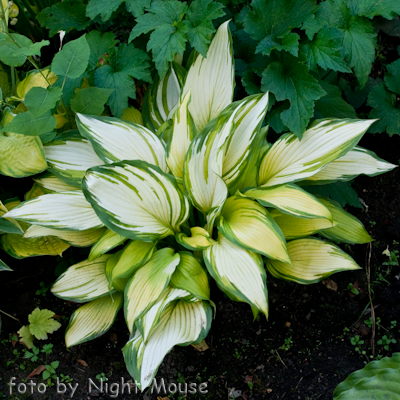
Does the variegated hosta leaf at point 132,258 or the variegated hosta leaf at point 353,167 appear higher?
the variegated hosta leaf at point 353,167

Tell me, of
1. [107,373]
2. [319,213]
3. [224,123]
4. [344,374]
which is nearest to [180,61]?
[224,123]

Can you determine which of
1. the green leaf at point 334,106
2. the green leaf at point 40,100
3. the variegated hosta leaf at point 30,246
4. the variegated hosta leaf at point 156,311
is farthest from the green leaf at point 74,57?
the green leaf at point 334,106

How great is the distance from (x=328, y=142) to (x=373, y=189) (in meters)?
0.66

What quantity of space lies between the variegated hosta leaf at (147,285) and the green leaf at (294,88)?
56 centimetres

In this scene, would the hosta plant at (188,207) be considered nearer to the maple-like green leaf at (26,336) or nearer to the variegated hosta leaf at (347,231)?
the variegated hosta leaf at (347,231)

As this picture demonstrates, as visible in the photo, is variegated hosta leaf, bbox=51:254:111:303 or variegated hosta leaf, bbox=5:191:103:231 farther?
variegated hosta leaf, bbox=51:254:111:303

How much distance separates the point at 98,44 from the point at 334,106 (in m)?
0.88

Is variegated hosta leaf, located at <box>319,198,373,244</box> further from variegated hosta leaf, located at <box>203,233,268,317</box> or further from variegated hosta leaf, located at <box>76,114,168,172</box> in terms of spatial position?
variegated hosta leaf, located at <box>76,114,168,172</box>

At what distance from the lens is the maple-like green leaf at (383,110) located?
1500 millimetres

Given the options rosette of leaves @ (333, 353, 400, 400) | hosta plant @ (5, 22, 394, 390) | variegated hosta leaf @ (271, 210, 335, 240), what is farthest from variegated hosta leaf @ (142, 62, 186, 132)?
rosette of leaves @ (333, 353, 400, 400)

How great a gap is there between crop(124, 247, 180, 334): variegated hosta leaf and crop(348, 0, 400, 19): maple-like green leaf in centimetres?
100

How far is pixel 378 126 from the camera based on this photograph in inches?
59.5

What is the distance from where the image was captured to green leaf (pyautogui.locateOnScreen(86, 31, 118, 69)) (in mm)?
1341

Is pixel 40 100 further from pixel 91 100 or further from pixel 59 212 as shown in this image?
pixel 59 212
